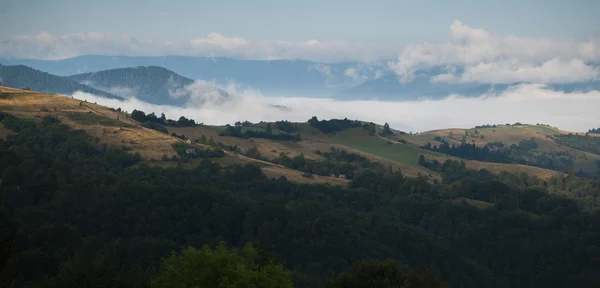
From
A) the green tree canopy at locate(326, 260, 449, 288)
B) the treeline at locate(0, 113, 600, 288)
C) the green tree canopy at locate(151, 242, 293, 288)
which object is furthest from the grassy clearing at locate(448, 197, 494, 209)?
the green tree canopy at locate(151, 242, 293, 288)

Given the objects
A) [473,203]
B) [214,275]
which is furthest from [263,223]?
[473,203]

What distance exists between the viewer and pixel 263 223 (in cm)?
13325

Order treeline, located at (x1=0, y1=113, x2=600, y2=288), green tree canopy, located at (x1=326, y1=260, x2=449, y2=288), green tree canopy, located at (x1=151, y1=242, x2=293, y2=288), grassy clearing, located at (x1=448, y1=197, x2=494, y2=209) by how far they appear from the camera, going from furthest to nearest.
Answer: grassy clearing, located at (x1=448, y1=197, x2=494, y2=209) < treeline, located at (x1=0, y1=113, x2=600, y2=288) < green tree canopy, located at (x1=326, y1=260, x2=449, y2=288) < green tree canopy, located at (x1=151, y1=242, x2=293, y2=288)

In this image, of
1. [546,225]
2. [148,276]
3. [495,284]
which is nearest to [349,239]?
[495,284]

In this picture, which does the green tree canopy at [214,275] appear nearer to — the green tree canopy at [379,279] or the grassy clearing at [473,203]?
the green tree canopy at [379,279]

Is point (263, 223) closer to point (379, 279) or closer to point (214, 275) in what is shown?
point (379, 279)

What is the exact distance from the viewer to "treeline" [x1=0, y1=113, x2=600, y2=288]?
99.4 m

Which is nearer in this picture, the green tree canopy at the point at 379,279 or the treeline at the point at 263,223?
the green tree canopy at the point at 379,279

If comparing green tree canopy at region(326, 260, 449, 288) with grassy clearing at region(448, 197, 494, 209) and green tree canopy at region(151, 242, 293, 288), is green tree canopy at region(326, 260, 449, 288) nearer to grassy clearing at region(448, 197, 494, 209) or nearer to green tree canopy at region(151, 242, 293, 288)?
green tree canopy at region(151, 242, 293, 288)

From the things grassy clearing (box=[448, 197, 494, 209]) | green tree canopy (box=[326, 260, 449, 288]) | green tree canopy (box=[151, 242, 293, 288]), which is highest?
green tree canopy (box=[151, 242, 293, 288])

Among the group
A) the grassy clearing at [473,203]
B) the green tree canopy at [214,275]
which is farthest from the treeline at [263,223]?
the green tree canopy at [214,275]

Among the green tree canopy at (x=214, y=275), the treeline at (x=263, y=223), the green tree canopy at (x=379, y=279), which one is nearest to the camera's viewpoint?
the green tree canopy at (x=214, y=275)

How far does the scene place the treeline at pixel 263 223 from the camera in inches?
3915

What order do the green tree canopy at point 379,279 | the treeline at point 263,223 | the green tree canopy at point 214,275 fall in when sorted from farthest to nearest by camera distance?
the treeline at point 263,223 < the green tree canopy at point 379,279 < the green tree canopy at point 214,275
